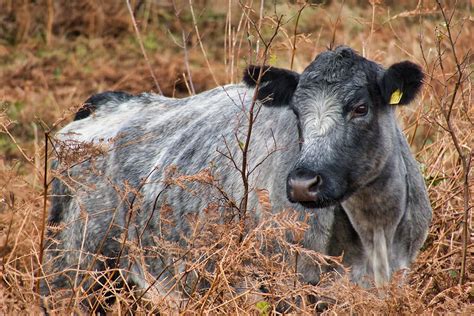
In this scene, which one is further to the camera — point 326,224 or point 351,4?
point 351,4

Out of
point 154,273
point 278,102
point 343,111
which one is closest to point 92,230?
point 154,273

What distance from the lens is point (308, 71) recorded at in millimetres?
6344

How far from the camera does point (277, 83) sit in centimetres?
648

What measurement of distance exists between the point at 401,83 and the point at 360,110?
31 centimetres

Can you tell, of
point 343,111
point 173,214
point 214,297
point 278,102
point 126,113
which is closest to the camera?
point 214,297

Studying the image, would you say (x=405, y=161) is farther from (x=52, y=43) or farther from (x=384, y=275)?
(x=52, y=43)

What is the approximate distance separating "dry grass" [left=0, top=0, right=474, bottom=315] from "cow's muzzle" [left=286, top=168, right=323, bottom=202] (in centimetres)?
17

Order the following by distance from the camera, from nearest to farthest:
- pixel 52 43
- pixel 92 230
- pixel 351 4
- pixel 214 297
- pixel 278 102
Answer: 1. pixel 214 297
2. pixel 278 102
3. pixel 92 230
4. pixel 52 43
5. pixel 351 4

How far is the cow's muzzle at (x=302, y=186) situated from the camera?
5719mm

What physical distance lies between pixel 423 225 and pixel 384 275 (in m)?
0.49

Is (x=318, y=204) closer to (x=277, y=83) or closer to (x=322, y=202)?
(x=322, y=202)

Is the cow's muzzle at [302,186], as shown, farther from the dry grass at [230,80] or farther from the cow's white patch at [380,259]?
the cow's white patch at [380,259]

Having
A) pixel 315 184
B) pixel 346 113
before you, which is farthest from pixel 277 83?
pixel 315 184

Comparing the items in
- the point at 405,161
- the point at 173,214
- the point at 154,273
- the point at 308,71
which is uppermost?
the point at 308,71
